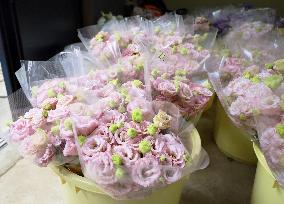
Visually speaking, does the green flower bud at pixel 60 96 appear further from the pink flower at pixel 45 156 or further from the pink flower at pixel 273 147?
the pink flower at pixel 273 147

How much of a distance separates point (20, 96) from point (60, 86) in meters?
0.10

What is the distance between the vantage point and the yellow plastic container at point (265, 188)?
627mm

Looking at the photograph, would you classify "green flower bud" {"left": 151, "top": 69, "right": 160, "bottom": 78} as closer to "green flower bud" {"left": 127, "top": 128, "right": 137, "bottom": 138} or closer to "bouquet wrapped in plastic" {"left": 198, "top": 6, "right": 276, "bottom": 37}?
"green flower bud" {"left": 127, "top": 128, "right": 137, "bottom": 138}

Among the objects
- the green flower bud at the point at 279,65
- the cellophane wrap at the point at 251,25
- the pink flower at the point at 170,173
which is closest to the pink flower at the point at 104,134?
the pink flower at the point at 170,173

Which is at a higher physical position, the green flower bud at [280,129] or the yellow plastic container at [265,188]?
the green flower bud at [280,129]

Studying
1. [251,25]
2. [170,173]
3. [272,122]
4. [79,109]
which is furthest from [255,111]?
[251,25]

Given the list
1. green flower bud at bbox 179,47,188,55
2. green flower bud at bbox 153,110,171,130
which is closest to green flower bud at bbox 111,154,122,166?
green flower bud at bbox 153,110,171,130

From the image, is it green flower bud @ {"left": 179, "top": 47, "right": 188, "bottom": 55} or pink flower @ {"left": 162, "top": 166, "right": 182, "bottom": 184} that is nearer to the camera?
pink flower @ {"left": 162, "top": 166, "right": 182, "bottom": 184}

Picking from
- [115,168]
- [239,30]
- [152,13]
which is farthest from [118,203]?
[152,13]

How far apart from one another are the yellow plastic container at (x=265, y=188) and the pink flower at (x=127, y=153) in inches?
10.5

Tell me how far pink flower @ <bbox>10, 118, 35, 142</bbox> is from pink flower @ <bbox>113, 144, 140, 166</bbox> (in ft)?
0.53

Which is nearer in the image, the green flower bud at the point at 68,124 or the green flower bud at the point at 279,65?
the green flower bud at the point at 68,124

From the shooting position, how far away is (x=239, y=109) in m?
0.70

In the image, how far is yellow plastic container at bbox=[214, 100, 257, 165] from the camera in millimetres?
961
